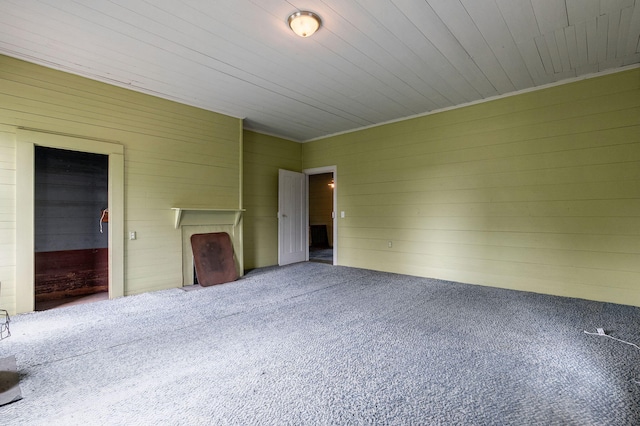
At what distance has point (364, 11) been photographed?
2.52 meters

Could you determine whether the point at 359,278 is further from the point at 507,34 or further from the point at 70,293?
the point at 70,293

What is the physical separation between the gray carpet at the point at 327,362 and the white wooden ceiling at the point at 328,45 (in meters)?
2.79

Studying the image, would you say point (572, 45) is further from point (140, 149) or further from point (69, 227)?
point (69, 227)

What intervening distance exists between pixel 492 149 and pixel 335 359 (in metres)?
3.84

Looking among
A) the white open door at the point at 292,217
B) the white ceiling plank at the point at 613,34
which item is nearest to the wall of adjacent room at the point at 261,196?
the white open door at the point at 292,217

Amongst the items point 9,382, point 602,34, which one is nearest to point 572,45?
point 602,34

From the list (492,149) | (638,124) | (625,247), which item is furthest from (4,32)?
(625,247)

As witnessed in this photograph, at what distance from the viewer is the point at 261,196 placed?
6.02 metres

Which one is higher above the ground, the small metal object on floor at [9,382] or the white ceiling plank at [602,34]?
the white ceiling plank at [602,34]

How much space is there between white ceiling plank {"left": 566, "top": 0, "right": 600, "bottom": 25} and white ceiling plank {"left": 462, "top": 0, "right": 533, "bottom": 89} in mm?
450

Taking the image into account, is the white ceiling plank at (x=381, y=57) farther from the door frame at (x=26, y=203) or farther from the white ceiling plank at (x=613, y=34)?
the door frame at (x=26, y=203)

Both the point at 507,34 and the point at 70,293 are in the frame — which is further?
the point at 70,293

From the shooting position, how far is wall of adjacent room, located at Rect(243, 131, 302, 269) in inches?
228

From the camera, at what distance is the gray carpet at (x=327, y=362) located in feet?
5.35
